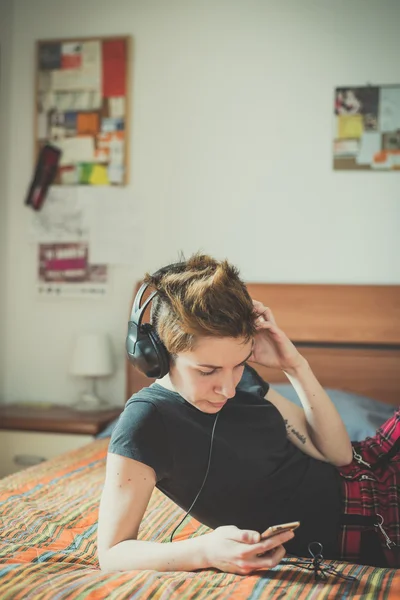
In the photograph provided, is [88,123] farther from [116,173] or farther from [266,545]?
[266,545]

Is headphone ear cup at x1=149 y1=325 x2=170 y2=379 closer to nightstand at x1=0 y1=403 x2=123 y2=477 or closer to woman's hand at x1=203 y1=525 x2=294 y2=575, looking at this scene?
woman's hand at x1=203 y1=525 x2=294 y2=575

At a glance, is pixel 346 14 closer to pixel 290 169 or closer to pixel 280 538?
pixel 290 169

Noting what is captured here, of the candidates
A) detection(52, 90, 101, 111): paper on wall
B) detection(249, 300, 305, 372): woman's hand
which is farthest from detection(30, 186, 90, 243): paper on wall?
detection(249, 300, 305, 372): woman's hand

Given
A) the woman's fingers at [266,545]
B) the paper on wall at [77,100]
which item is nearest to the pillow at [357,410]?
the woman's fingers at [266,545]

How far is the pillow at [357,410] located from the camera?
2246 mm

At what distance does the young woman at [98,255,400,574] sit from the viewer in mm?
1057

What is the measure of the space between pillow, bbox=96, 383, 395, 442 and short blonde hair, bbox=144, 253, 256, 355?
4.00 feet

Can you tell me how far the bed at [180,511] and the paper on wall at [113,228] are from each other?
562 millimetres

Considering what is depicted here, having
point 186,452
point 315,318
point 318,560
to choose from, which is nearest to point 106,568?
point 186,452

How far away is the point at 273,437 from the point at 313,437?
0.13m

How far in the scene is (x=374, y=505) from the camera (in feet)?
4.25

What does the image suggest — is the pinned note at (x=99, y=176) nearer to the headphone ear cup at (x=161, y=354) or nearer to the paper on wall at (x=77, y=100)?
the paper on wall at (x=77, y=100)

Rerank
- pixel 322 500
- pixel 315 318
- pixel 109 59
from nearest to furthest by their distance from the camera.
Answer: pixel 322 500
pixel 315 318
pixel 109 59

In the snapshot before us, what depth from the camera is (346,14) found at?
291 centimetres
